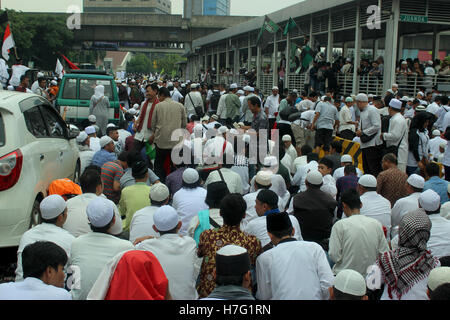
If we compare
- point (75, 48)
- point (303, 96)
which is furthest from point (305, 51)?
point (75, 48)

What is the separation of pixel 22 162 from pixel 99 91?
334 inches

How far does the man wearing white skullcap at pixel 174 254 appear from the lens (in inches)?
161

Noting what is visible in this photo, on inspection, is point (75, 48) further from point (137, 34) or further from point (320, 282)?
point (320, 282)

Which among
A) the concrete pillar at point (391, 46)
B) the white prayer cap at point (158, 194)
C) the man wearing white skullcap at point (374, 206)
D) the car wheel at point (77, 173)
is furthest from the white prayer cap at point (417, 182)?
the concrete pillar at point (391, 46)

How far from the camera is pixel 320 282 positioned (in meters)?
3.98

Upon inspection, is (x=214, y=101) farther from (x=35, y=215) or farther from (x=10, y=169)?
(x=10, y=169)

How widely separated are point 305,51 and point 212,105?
4014mm

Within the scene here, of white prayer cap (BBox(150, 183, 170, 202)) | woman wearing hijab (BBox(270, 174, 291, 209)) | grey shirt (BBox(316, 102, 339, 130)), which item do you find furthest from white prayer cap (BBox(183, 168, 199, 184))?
grey shirt (BBox(316, 102, 339, 130))

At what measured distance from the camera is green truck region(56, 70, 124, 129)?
46.0ft

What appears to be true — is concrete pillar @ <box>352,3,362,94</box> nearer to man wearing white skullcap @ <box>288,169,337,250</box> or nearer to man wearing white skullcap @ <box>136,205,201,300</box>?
man wearing white skullcap @ <box>288,169,337,250</box>

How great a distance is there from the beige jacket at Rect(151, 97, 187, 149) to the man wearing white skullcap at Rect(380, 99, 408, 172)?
3.96m

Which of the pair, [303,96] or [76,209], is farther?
[303,96]

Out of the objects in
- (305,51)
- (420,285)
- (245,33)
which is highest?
(245,33)

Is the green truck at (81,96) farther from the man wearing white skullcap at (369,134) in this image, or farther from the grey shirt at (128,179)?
the grey shirt at (128,179)
